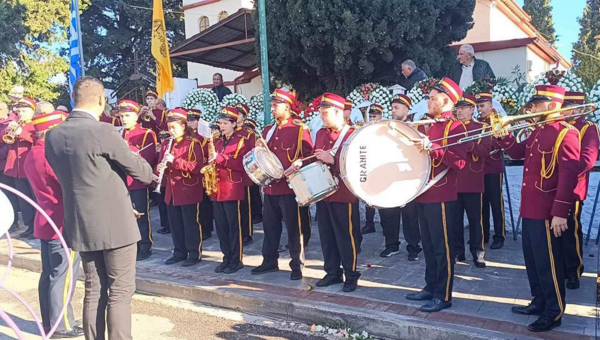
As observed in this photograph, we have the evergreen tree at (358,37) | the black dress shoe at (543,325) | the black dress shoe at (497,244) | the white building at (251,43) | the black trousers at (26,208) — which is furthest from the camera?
the white building at (251,43)

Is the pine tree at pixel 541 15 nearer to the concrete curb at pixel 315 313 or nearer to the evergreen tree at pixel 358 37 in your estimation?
the evergreen tree at pixel 358 37

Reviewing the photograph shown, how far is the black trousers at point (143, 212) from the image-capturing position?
728 cm

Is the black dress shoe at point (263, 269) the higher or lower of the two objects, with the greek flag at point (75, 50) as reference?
lower

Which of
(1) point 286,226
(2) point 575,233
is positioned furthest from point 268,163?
(2) point 575,233

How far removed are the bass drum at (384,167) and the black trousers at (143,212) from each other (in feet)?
12.5

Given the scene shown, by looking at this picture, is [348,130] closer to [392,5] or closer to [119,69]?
[392,5]

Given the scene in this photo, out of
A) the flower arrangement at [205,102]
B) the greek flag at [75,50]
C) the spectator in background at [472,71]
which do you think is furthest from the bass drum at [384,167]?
the greek flag at [75,50]

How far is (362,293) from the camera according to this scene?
544 centimetres

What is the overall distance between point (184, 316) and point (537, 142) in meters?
3.89

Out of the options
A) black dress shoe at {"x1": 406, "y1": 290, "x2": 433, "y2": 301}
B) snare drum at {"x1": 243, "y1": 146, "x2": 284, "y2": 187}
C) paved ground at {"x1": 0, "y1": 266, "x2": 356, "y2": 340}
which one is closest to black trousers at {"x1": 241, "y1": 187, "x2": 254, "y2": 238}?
paved ground at {"x1": 0, "y1": 266, "x2": 356, "y2": 340}

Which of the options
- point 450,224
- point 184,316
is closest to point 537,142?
point 450,224

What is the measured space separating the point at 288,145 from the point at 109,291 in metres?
2.76

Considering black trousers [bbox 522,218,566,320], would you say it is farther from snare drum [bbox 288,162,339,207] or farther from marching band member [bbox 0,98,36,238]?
marching band member [bbox 0,98,36,238]

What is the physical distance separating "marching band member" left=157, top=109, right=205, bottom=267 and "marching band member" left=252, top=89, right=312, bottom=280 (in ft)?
3.39
